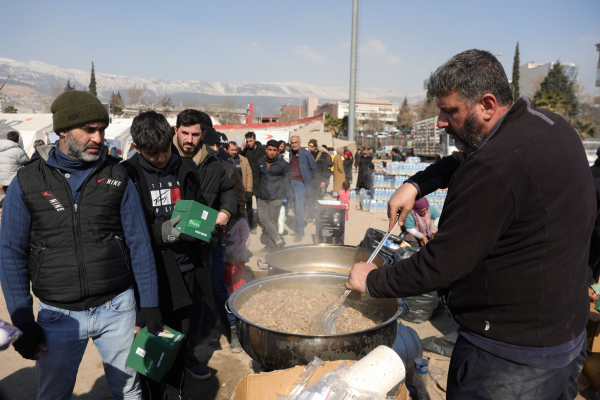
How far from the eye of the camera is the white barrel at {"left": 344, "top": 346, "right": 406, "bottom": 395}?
1.60 metres

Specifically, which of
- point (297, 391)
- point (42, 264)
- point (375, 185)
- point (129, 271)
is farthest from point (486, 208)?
point (375, 185)

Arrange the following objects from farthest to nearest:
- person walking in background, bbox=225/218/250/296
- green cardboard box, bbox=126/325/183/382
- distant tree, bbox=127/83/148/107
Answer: distant tree, bbox=127/83/148/107
person walking in background, bbox=225/218/250/296
green cardboard box, bbox=126/325/183/382

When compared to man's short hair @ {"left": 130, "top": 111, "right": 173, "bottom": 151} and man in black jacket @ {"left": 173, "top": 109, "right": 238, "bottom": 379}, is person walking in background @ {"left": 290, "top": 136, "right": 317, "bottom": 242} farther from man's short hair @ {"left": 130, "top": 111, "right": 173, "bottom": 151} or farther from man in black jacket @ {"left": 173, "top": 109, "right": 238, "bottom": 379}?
man's short hair @ {"left": 130, "top": 111, "right": 173, "bottom": 151}

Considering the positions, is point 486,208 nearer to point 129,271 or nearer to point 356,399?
point 356,399

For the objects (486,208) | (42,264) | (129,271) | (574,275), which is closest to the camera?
(486,208)

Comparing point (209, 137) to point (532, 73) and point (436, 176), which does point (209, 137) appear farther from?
point (532, 73)

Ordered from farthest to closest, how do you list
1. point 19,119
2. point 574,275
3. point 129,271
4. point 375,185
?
point 19,119 < point 375,185 < point 129,271 < point 574,275

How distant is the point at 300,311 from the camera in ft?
8.41

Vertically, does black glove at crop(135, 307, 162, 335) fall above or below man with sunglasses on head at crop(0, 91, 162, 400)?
below

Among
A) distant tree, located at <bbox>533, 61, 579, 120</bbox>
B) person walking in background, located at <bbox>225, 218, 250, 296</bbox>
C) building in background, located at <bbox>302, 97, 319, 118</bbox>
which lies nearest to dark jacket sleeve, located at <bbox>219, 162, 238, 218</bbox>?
person walking in background, located at <bbox>225, 218, 250, 296</bbox>

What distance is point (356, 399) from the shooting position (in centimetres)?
155

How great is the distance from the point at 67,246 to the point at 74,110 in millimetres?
713

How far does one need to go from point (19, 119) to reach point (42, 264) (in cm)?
1921

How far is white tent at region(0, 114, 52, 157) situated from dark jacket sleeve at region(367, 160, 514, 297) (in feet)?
57.5
